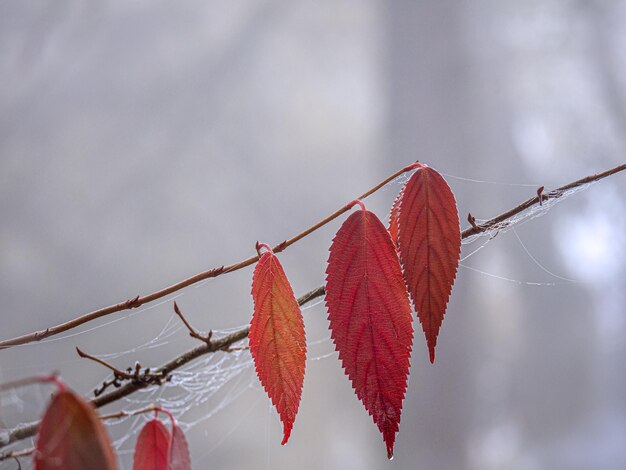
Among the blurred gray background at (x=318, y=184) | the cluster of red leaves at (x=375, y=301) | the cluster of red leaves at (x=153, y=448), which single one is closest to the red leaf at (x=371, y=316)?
the cluster of red leaves at (x=375, y=301)

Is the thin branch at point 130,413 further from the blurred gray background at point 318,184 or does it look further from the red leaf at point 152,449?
the blurred gray background at point 318,184

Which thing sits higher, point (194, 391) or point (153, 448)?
point (153, 448)

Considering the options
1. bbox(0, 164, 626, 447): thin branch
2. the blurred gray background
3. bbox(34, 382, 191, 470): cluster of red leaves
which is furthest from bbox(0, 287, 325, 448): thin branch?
the blurred gray background

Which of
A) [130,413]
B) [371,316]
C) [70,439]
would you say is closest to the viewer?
[70,439]

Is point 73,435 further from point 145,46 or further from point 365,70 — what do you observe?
point 365,70

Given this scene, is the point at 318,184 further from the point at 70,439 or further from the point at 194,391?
the point at 70,439

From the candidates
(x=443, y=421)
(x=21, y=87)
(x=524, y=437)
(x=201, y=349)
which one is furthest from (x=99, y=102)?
(x=524, y=437)

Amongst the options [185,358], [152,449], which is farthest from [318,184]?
[152,449]
